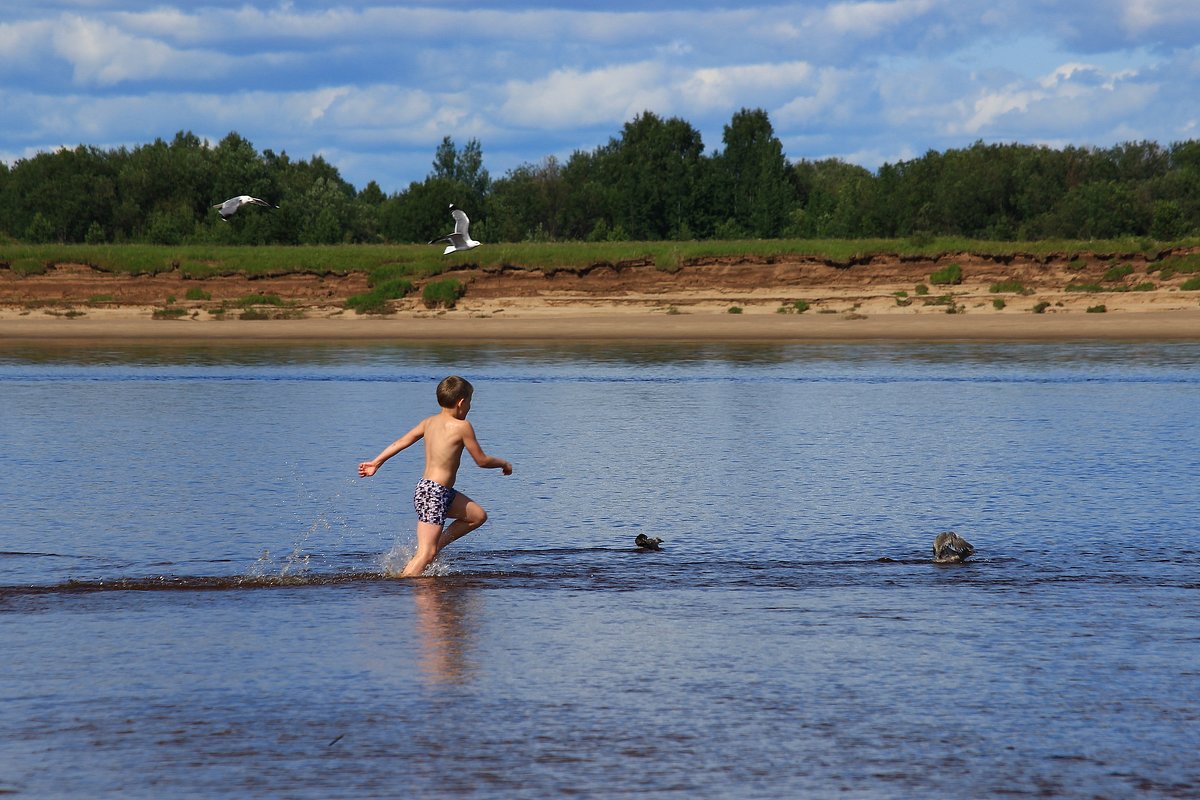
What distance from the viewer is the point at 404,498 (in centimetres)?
1470

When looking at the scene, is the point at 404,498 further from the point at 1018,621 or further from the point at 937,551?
the point at 1018,621

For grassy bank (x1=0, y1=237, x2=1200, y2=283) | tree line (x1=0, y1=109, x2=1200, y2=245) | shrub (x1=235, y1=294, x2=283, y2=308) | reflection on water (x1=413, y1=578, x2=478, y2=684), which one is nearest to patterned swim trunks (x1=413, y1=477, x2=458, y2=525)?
reflection on water (x1=413, y1=578, x2=478, y2=684)

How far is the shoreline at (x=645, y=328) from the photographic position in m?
39.3

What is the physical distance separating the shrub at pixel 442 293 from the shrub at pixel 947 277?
15.4 m

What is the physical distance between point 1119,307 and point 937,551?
35887 millimetres

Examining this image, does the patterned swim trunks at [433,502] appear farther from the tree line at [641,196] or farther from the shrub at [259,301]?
Result: the tree line at [641,196]

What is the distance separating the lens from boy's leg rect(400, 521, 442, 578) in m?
10.6

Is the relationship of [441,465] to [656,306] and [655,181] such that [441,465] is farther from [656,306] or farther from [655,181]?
[655,181]

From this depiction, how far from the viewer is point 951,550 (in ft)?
35.4

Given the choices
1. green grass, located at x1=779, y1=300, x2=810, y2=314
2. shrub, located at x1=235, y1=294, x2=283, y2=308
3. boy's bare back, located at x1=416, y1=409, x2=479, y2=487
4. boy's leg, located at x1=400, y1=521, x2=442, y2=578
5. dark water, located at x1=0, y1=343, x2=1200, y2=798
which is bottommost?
dark water, located at x1=0, y1=343, x2=1200, y2=798

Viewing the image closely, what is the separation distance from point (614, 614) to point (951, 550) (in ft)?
9.49

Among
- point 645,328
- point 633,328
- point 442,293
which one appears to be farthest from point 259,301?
point 645,328

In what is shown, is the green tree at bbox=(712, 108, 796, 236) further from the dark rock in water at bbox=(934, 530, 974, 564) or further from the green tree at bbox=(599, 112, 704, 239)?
the dark rock in water at bbox=(934, 530, 974, 564)

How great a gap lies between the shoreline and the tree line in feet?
61.5
